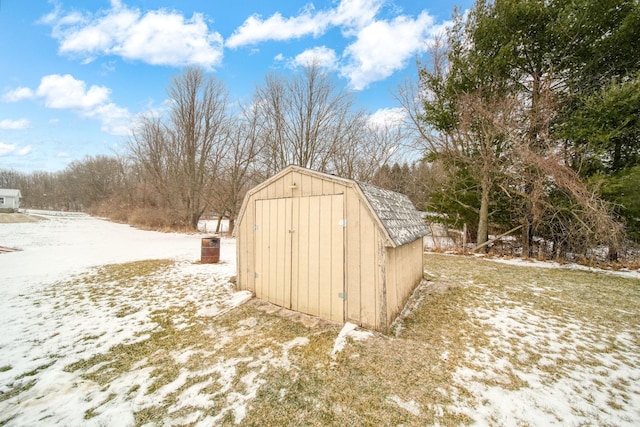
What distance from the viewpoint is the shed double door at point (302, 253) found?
3871 millimetres

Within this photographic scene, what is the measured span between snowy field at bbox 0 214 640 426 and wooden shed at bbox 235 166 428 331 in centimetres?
35

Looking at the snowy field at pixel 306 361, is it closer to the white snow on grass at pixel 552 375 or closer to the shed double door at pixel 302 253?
the white snow on grass at pixel 552 375

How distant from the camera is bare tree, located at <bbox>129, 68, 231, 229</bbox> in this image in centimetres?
2019

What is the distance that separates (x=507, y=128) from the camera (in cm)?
924

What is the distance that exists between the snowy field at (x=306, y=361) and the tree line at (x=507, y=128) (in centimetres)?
448

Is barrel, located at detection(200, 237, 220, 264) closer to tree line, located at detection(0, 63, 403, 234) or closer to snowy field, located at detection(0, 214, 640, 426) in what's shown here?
snowy field, located at detection(0, 214, 640, 426)

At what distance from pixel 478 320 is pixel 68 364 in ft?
19.0

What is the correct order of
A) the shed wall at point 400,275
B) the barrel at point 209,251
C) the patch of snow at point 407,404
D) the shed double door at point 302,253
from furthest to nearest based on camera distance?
the barrel at point 209,251 < the shed double door at point 302,253 < the shed wall at point 400,275 < the patch of snow at point 407,404

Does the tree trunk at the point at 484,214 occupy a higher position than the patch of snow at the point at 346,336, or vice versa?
the tree trunk at the point at 484,214

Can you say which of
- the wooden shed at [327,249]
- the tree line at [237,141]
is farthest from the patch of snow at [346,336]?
the tree line at [237,141]

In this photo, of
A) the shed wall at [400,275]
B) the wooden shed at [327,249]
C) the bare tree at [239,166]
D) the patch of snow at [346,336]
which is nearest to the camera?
the patch of snow at [346,336]

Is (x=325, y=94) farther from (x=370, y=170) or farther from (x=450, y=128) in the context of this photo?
(x=450, y=128)

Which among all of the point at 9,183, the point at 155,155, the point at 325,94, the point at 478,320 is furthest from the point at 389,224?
the point at 9,183

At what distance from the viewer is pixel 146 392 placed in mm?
2412
